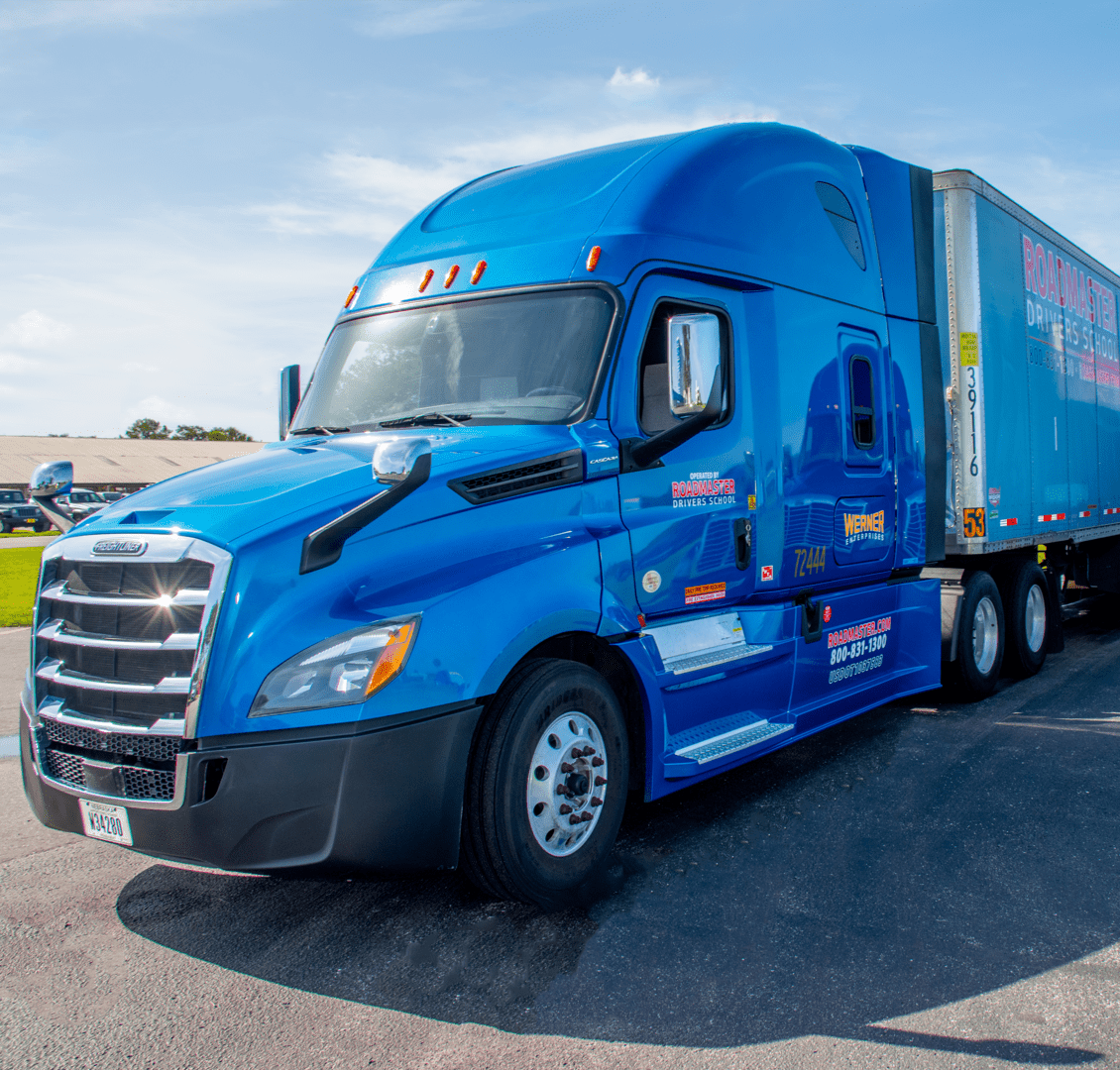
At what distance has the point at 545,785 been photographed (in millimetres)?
3914

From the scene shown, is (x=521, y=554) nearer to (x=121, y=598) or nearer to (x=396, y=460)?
(x=396, y=460)

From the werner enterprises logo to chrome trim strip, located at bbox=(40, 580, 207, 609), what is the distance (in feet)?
13.3

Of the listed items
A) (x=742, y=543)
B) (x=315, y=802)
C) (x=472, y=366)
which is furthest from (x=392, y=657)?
(x=742, y=543)

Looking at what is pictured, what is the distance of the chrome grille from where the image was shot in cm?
332

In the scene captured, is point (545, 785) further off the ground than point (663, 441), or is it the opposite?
point (663, 441)

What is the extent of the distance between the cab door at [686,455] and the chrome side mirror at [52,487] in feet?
8.27

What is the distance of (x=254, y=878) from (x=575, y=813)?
57.8 inches

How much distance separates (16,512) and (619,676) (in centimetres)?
4412

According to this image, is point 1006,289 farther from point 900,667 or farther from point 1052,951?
point 1052,951

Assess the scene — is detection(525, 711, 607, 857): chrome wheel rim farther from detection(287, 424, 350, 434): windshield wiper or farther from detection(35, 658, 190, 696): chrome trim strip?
detection(287, 424, 350, 434): windshield wiper

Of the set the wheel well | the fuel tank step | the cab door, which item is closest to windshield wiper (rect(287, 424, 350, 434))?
the cab door

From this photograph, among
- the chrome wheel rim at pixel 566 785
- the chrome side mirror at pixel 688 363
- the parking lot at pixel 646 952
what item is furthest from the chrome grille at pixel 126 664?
the chrome side mirror at pixel 688 363

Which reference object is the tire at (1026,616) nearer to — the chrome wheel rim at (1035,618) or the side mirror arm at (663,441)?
the chrome wheel rim at (1035,618)

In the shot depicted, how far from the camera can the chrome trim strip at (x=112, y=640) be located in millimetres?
3332
